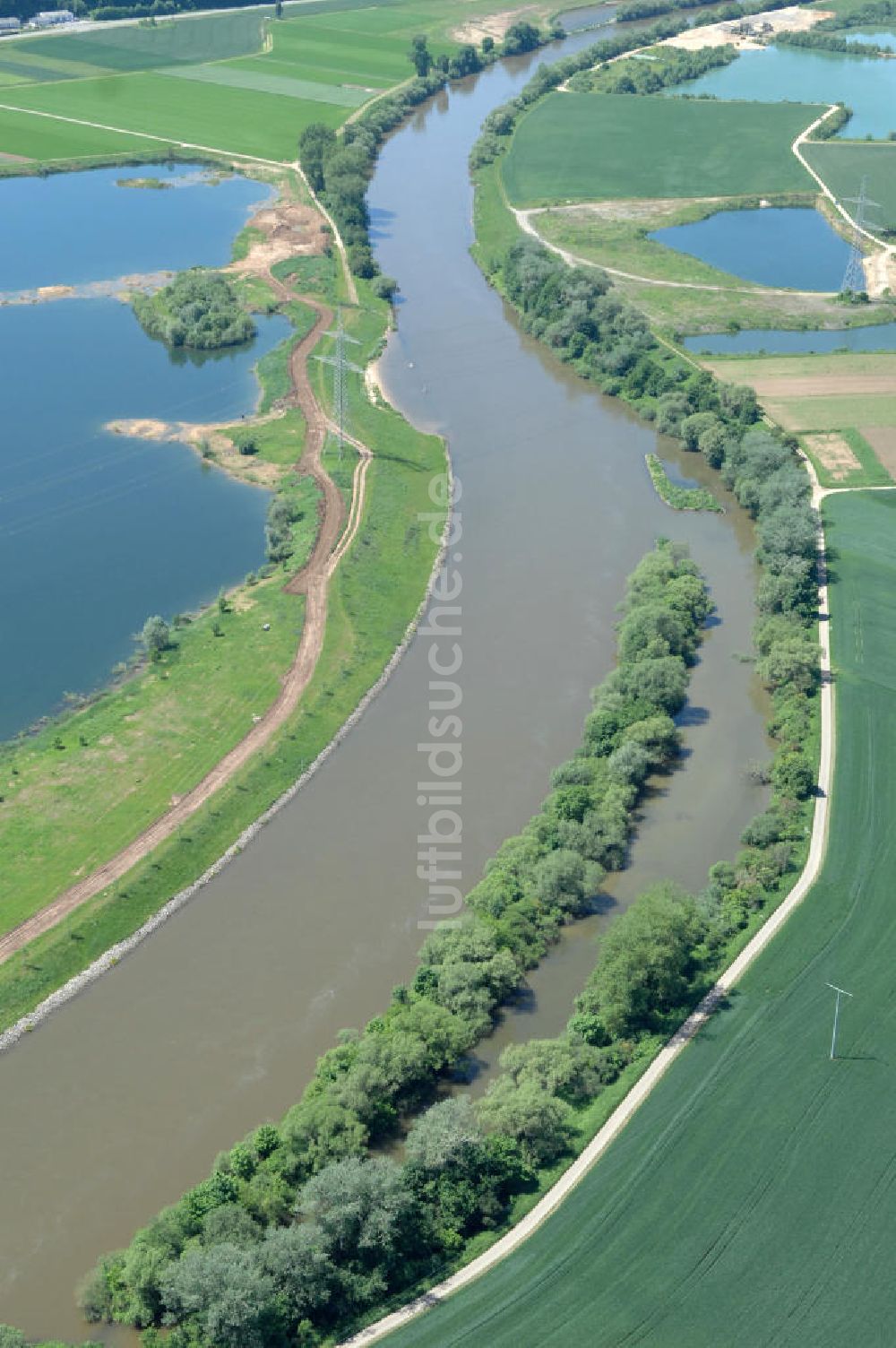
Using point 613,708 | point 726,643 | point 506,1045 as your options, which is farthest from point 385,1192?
point 726,643

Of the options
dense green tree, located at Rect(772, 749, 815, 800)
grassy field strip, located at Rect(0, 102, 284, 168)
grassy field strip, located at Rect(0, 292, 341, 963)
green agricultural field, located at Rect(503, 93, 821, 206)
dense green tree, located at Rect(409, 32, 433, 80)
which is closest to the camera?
grassy field strip, located at Rect(0, 292, 341, 963)

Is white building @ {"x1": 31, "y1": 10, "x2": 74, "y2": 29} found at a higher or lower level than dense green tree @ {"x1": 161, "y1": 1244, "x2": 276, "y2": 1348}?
higher

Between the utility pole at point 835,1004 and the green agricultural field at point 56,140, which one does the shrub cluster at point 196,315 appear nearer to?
the green agricultural field at point 56,140

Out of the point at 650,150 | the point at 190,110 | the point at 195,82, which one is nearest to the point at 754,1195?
the point at 650,150

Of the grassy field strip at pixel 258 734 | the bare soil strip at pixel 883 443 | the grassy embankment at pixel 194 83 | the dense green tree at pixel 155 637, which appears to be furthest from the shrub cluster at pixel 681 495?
the grassy embankment at pixel 194 83

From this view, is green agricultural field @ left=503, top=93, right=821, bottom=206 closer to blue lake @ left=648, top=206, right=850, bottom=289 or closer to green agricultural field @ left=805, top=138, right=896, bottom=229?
green agricultural field @ left=805, top=138, right=896, bottom=229

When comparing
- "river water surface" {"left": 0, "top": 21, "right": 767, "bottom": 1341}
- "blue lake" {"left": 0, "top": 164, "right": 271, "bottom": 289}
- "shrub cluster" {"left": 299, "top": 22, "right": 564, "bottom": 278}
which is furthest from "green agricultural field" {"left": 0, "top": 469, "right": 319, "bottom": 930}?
"shrub cluster" {"left": 299, "top": 22, "right": 564, "bottom": 278}

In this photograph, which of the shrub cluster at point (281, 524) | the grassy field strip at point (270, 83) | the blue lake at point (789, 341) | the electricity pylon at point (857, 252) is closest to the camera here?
the shrub cluster at point (281, 524)
